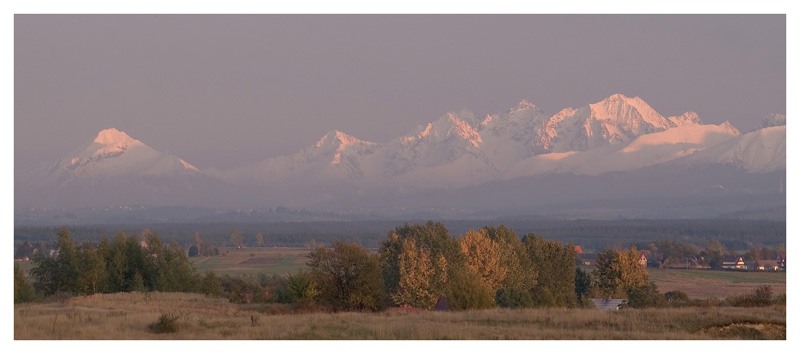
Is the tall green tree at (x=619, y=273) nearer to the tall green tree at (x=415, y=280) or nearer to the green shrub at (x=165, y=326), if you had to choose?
the tall green tree at (x=415, y=280)

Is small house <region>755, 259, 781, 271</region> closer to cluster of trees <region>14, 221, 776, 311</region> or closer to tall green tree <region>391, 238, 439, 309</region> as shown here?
cluster of trees <region>14, 221, 776, 311</region>

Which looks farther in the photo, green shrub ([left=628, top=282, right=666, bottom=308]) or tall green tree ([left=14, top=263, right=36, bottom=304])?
green shrub ([left=628, top=282, right=666, bottom=308])

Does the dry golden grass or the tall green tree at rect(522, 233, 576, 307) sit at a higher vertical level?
the dry golden grass

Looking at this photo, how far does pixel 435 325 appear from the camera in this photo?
133ft

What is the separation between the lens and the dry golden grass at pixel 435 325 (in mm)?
37031

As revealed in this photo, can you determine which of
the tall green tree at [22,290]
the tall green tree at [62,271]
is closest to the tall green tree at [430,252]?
the tall green tree at [62,271]

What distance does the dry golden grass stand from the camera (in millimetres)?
37031

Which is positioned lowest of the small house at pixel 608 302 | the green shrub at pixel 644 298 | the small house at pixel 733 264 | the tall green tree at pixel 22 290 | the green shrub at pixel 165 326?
the small house at pixel 733 264

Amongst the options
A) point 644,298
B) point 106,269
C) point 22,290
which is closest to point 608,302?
point 644,298

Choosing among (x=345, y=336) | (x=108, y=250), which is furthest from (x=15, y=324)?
(x=108, y=250)

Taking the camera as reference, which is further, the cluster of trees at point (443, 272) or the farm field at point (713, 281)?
the farm field at point (713, 281)

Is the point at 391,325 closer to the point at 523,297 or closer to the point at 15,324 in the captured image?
the point at 15,324

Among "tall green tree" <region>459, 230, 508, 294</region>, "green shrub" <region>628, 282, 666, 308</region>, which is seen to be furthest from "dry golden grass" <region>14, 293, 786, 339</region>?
"green shrub" <region>628, 282, 666, 308</region>

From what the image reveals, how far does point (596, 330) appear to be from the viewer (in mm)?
38875
